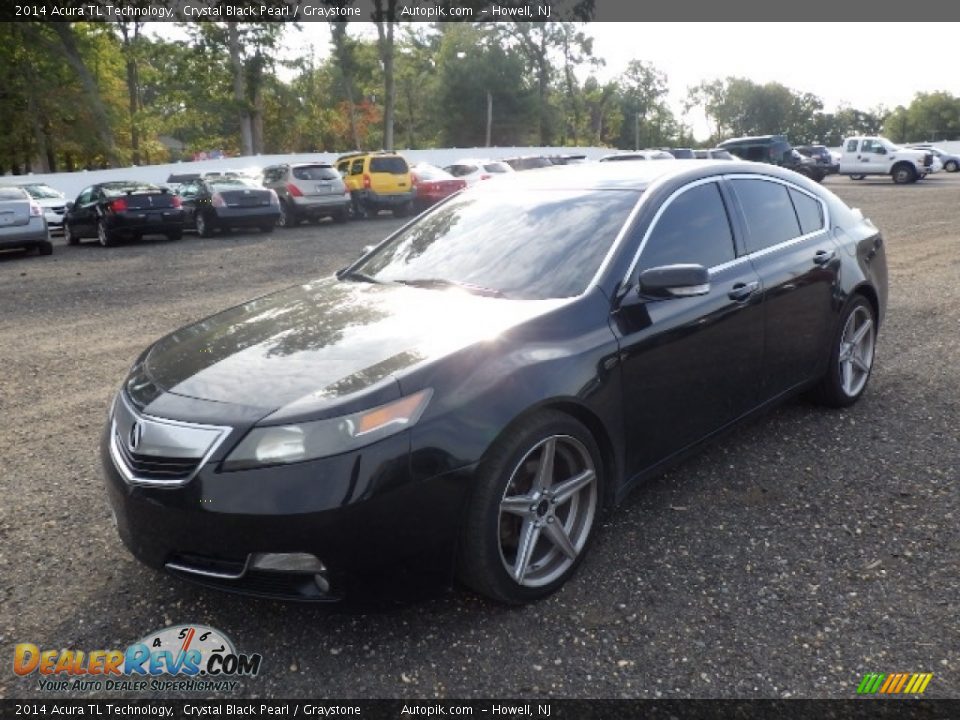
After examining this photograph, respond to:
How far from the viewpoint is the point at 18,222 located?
14.4m

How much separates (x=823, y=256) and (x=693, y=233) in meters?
1.17

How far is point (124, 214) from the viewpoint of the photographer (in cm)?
1647

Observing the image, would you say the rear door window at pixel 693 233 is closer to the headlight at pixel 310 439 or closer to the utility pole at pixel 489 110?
the headlight at pixel 310 439

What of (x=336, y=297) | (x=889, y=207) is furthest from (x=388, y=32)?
(x=336, y=297)

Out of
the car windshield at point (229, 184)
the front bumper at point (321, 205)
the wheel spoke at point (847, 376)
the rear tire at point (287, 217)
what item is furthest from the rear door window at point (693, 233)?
the front bumper at point (321, 205)

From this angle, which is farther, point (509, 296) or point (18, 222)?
point (18, 222)

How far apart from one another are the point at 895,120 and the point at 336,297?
134772 mm

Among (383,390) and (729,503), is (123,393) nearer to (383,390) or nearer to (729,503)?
(383,390)

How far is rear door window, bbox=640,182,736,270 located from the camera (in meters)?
3.62

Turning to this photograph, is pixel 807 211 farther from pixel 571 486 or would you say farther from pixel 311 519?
pixel 311 519

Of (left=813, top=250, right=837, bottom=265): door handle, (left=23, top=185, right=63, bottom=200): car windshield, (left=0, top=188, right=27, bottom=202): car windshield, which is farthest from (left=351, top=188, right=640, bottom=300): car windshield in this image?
(left=23, top=185, right=63, bottom=200): car windshield

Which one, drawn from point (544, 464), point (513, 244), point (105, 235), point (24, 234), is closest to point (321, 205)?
point (105, 235)

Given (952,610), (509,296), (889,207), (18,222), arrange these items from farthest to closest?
(889,207)
(18,222)
(509,296)
(952,610)

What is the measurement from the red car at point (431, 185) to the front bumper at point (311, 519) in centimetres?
2139
